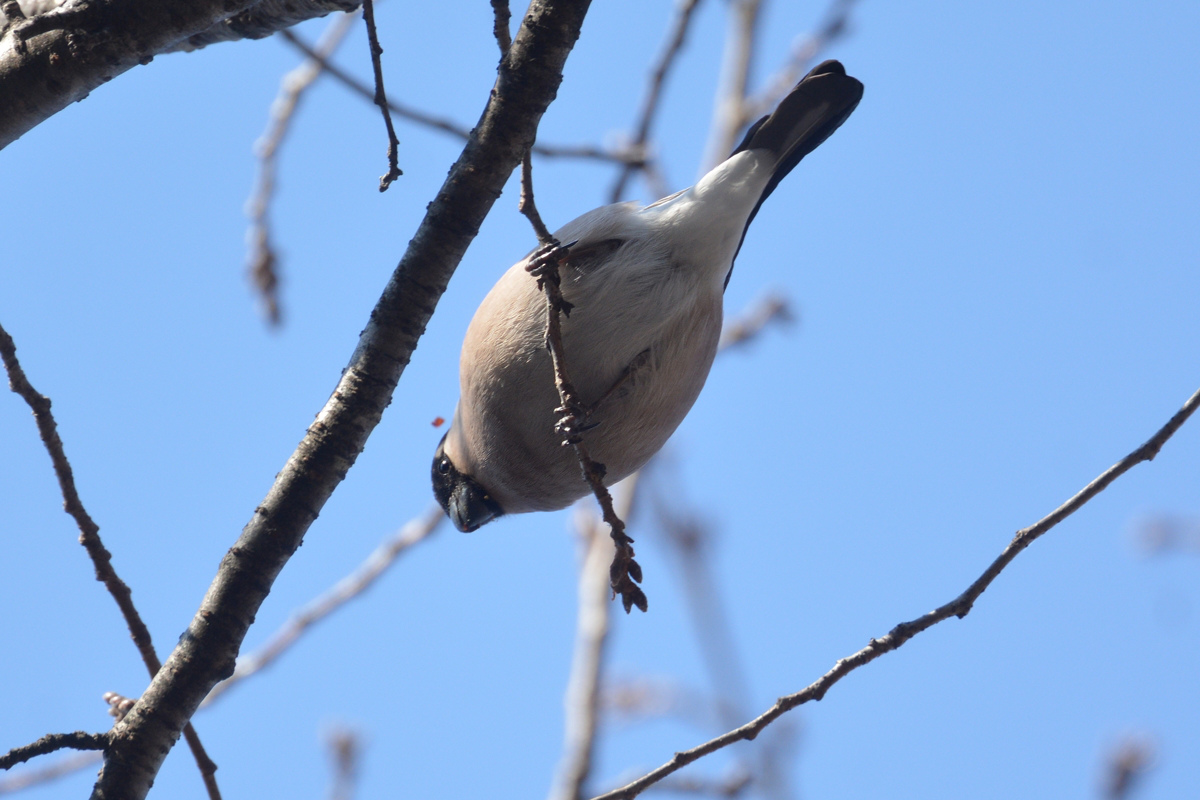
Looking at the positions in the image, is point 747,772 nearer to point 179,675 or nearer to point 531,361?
point 531,361

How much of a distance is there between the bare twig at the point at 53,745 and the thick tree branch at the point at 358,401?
34mm

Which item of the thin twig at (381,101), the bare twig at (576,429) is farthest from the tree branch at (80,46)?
the bare twig at (576,429)

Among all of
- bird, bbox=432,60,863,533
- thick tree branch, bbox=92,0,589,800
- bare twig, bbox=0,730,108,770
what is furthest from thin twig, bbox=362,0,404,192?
bare twig, bbox=0,730,108,770

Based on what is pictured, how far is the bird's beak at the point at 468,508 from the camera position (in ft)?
8.30

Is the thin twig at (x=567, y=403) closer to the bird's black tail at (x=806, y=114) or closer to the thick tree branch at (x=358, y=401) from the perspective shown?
the thick tree branch at (x=358, y=401)

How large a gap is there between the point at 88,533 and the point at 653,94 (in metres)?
1.95

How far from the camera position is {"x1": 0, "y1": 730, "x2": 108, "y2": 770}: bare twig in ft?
4.50

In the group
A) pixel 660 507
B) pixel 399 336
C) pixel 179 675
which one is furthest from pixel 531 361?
pixel 660 507

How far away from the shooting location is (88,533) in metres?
1.67

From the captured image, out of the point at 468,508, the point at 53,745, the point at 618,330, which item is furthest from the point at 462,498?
the point at 53,745

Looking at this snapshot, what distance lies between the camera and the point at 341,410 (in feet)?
5.55

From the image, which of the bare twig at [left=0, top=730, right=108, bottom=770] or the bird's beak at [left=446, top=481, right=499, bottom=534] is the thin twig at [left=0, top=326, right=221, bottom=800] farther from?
the bird's beak at [left=446, top=481, right=499, bottom=534]

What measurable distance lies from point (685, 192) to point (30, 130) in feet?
4.81

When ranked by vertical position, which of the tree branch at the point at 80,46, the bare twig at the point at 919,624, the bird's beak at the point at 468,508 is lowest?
the bare twig at the point at 919,624
